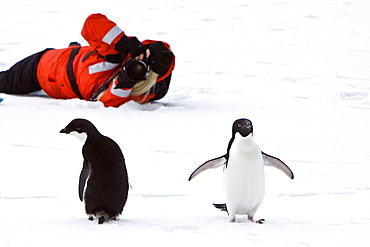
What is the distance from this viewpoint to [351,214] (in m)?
2.35

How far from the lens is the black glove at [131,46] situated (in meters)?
4.67

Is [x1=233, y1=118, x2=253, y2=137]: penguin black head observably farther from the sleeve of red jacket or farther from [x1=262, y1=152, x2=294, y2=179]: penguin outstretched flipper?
the sleeve of red jacket

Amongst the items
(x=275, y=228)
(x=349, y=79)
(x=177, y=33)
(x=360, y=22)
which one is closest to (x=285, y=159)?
(x=275, y=228)

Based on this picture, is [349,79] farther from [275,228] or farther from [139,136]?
[275,228]

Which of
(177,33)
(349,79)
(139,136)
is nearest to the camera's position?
(139,136)

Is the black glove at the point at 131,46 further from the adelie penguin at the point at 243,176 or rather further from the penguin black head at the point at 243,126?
the penguin black head at the point at 243,126

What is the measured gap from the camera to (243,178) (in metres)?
2.16

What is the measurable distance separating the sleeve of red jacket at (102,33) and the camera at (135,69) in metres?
0.20

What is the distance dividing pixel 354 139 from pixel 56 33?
6.37m

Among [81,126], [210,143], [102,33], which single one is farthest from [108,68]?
[81,126]

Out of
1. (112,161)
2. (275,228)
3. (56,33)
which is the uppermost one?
(112,161)

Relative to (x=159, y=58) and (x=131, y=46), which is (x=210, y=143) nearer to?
(x=159, y=58)

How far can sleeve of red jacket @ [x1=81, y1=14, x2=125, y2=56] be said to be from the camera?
4.69 meters

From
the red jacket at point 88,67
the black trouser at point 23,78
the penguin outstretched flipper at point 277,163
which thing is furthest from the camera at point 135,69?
the penguin outstretched flipper at point 277,163
